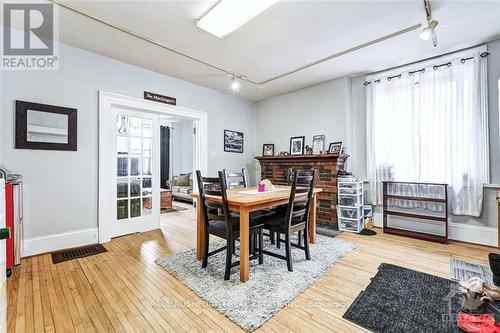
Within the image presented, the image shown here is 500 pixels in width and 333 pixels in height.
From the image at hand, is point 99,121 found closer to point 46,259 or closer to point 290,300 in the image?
point 46,259

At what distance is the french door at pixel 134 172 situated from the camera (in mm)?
3348

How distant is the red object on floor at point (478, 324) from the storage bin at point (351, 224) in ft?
6.83

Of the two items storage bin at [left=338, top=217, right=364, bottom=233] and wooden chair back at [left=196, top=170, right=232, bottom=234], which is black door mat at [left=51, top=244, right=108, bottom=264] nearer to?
wooden chair back at [left=196, top=170, right=232, bottom=234]

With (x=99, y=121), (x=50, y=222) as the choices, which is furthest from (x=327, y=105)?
(x=50, y=222)

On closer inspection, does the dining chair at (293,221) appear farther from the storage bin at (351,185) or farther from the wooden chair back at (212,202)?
the storage bin at (351,185)

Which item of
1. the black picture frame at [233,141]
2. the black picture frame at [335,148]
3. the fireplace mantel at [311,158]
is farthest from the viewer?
the black picture frame at [233,141]

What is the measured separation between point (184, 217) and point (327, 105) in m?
3.55

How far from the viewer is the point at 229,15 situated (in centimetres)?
224

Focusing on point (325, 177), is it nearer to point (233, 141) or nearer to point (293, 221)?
point (293, 221)

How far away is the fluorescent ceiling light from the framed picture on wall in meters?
2.56

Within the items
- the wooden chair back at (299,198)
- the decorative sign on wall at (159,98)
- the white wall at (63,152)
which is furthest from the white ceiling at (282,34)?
the wooden chair back at (299,198)

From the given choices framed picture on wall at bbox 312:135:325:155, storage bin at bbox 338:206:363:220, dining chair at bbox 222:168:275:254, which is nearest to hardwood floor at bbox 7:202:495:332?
dining chair at bbox 222:168:275:254

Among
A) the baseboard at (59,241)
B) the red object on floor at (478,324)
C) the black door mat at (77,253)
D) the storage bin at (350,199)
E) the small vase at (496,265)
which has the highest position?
the storage bin at (350,199)

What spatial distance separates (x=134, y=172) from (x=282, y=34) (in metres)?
2.93
